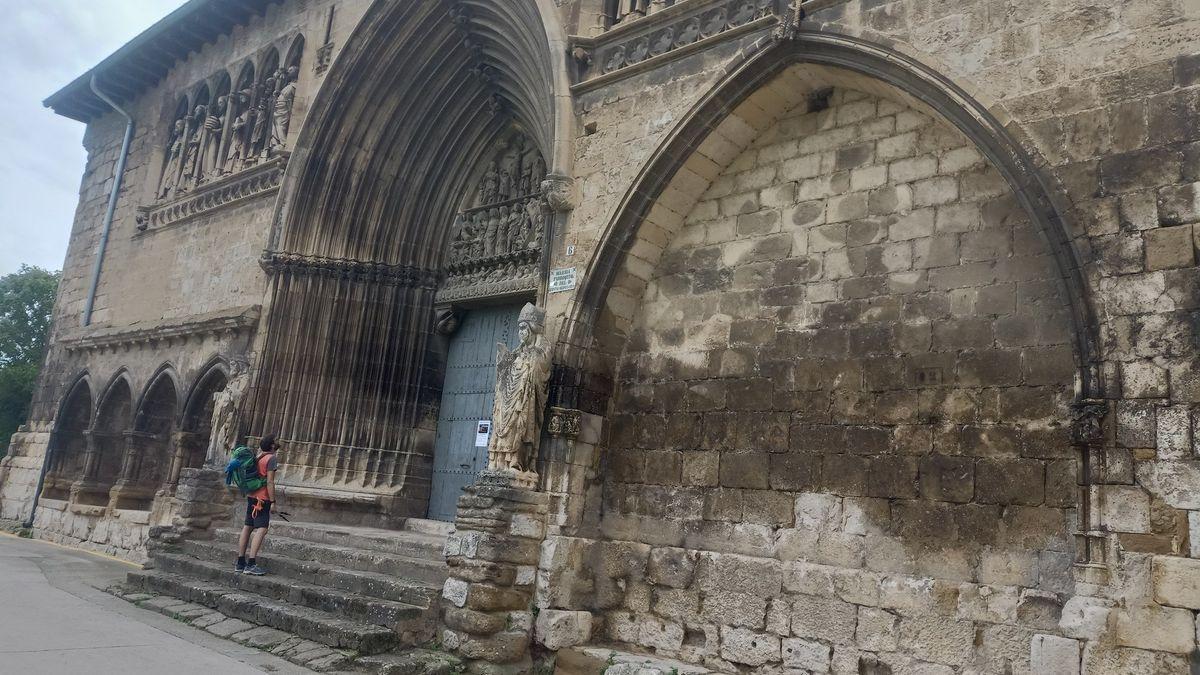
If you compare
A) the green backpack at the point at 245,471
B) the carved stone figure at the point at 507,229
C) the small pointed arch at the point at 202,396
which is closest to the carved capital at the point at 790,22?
the carved stone figure at the point at 507,229

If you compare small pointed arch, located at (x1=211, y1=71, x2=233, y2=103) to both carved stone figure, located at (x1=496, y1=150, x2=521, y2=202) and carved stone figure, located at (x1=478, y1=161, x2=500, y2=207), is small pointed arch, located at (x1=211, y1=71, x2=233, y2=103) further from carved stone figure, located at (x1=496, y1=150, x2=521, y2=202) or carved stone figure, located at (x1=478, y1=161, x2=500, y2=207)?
carved stone figure, located at (x1=496, y1=150, x2=521, y2=202)

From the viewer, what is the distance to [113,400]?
12.7 meters

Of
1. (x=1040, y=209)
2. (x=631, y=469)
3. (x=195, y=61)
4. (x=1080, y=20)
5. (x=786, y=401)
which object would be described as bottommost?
(x=631, y=469)

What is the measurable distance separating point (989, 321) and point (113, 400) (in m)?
12.1

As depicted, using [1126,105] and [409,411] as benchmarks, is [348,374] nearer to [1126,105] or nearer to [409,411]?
[409,411]

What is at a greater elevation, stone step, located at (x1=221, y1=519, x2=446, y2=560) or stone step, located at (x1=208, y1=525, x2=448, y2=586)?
stone step, located at (x1=221, y1=519, x2=446, y2=560)

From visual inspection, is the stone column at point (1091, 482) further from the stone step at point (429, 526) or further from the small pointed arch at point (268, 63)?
the small pointed arch at point (268, 63)

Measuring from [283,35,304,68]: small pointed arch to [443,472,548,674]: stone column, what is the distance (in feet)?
24.0

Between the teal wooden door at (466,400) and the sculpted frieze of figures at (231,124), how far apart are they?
3486mm

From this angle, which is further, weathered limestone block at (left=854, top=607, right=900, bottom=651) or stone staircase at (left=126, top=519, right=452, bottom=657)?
stone staircase at (left=126, top=519, right=452, bottom=657)

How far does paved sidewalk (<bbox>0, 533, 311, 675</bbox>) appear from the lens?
184 inches

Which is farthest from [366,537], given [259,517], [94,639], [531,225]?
[531,225]

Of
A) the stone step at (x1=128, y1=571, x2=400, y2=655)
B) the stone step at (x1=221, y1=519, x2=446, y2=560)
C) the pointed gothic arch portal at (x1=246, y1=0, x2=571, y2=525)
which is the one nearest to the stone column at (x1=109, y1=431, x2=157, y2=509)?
the pointed gothic arch portal at (x1=246, y1=0, x2=571, y2=525)

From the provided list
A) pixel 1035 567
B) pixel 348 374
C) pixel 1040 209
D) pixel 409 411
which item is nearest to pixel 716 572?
pixel 1035 567
